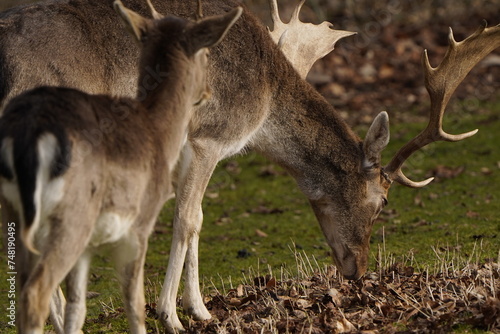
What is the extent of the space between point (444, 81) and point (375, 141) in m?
1.03

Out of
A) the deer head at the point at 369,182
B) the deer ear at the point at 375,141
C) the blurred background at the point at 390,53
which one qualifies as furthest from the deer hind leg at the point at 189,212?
the blurred background at the point at 390,53

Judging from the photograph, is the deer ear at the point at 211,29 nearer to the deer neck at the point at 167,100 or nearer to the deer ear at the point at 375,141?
the deer neck at the point at 167,100

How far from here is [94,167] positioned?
5375 millimetres

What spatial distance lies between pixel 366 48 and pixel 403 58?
1.21 metres

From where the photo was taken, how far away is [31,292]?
5.20 metres

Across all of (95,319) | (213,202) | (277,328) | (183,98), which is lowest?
(213,202)

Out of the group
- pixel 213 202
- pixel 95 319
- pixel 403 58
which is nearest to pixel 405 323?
pixel 95 319

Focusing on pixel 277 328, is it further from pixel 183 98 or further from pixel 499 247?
pixel 499 247

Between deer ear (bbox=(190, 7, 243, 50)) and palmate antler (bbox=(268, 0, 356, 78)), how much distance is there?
10.8ft

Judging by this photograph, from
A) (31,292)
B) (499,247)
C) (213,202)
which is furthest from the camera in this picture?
(213,202)

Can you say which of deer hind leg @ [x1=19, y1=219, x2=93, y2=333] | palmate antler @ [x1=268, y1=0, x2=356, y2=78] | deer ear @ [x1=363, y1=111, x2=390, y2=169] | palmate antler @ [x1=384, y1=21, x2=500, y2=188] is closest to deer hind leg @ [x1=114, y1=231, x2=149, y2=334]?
deer hind leg @ [x1=19, y1=219, x2=93, y2=333]

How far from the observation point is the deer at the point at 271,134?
7.86m

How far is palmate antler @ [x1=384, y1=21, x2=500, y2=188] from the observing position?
8.66m

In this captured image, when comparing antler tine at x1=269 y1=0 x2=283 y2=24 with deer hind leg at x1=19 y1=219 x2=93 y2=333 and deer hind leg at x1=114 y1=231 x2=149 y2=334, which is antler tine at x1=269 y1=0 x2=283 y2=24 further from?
deer hind leg at x1=19 y1=219 x2=93 y2=333
